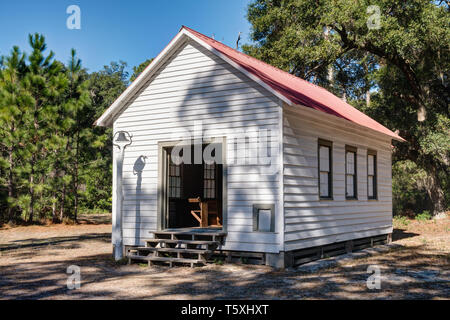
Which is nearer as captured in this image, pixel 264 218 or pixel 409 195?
pixel 264 218

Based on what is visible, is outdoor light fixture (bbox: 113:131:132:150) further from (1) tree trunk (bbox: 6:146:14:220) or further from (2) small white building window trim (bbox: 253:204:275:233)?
(1) tree trunk (bbox: 6:146:14:220)

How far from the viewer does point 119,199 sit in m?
12.0

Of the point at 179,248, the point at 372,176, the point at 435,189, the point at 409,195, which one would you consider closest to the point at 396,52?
the point at 372,176

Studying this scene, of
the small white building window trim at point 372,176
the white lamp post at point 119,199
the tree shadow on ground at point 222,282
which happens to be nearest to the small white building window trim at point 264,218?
the tree shadow on ground at point 222,282

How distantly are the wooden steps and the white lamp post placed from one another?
34cm

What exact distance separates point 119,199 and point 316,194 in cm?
493

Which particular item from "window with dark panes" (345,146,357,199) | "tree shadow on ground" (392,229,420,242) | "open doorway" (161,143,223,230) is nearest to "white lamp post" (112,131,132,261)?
"open doorway" (161,143,223,230)

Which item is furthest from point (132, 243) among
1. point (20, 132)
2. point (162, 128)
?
point (20, 132)

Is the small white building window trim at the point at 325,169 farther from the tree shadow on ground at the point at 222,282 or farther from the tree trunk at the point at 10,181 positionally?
the tree trunk at the point at 10,181

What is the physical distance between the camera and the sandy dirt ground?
785 cm

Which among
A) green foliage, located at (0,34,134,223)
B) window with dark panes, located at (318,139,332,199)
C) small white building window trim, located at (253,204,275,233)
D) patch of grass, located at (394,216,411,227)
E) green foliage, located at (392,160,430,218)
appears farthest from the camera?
green foliage, located at (392,160,430,218)

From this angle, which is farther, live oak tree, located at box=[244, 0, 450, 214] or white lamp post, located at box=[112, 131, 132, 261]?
live oak tree, located at box=[244, 0, 450, 214]

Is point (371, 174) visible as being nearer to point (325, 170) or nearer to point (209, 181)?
point (325, 170)
